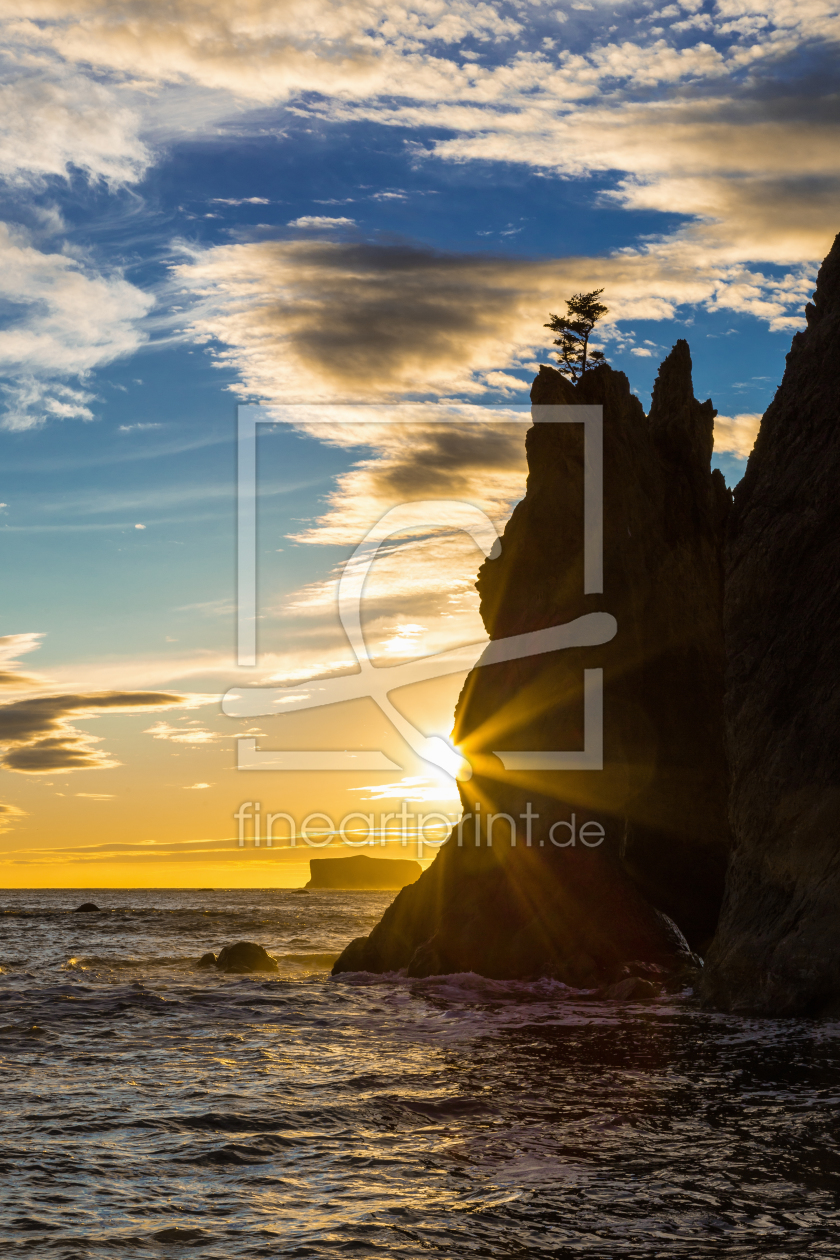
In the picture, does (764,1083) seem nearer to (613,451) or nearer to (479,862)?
(479,862)

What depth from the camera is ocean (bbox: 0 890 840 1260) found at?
34.7 feet

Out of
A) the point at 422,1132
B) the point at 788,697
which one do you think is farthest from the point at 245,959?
the point at 422,1132

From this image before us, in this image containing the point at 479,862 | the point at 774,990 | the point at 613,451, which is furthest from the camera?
the point at 613,451

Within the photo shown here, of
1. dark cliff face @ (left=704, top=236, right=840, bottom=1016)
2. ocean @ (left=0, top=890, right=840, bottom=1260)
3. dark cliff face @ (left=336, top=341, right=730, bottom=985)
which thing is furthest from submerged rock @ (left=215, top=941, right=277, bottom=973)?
dark cliff face @ (left=704, top=236, right=840, bottom=1016)

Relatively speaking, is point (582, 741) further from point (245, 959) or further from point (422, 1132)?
point (422, 1132)

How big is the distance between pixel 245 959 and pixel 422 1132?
1229 inches

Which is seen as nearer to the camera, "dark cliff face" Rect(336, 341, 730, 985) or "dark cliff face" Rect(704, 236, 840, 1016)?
"dark cliff face" Rect(704, 236, 840, 1016)

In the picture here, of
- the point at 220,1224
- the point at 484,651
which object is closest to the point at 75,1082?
the point at 220,1224

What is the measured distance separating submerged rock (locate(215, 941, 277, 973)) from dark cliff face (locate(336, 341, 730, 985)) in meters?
5.95

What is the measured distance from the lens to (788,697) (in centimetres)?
2698

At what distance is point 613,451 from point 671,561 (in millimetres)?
5394

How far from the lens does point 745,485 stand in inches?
1192

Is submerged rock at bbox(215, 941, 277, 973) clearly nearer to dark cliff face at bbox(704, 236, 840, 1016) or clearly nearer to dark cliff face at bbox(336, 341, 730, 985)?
dark cliff face at bbox(336, 341, 730, 985)

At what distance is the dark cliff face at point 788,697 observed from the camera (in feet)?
79.5
